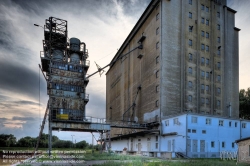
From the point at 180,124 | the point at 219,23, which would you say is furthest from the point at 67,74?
the point at 219,23

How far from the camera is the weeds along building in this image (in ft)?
136

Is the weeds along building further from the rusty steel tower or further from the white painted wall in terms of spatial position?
the rusty steel tower

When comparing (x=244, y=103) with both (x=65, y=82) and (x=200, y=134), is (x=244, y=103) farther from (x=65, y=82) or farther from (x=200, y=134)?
(x=65, y=82)

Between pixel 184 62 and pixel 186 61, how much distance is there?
0.71 m

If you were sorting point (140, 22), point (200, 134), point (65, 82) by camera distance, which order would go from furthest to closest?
point (140, 22) < point (65, 82) < point (200, 134)

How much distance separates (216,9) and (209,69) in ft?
45.5

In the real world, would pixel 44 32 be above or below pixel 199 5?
below

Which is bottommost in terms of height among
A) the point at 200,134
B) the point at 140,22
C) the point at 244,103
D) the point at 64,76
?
the point at 200,134

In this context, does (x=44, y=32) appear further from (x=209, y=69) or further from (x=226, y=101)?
(x=226, y=101)

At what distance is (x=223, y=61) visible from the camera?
47.8 metres

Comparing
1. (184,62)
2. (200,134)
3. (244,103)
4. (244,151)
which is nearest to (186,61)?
(184,62)

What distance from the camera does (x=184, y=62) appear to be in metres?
43.1

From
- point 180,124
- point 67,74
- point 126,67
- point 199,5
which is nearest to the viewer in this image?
point 180,124

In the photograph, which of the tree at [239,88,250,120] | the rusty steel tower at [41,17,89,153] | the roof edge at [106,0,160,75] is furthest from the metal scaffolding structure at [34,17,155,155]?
the tree at [239,88,250,120]
